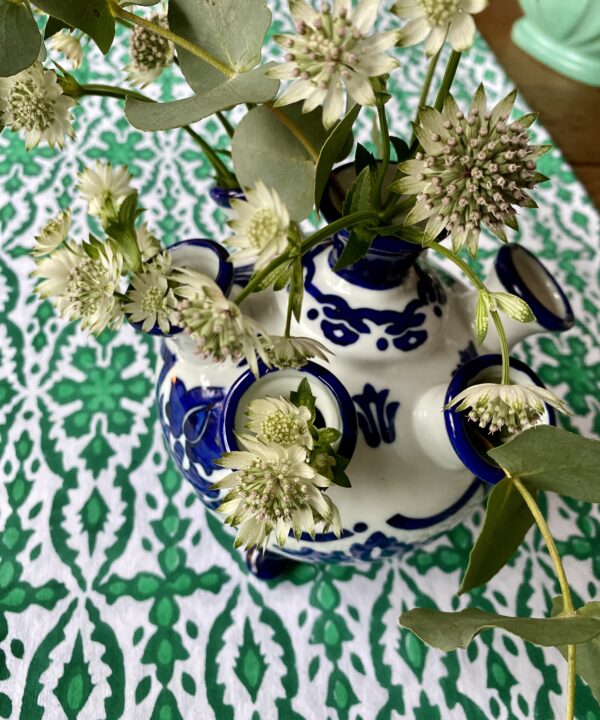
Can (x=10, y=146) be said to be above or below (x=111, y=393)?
above

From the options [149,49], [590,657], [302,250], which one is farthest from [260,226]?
[590,657]

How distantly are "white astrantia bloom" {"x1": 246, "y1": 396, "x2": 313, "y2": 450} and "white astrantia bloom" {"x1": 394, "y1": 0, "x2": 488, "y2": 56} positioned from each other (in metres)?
0.13

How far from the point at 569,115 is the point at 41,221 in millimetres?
612

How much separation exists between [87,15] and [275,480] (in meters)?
0.18

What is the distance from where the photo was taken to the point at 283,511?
0.80 ft

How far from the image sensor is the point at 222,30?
246 millimetres

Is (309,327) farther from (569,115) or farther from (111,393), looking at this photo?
(569,115)

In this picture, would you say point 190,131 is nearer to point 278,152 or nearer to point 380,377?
point 278,152

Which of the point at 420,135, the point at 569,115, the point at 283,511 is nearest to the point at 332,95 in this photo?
the point at 420,135

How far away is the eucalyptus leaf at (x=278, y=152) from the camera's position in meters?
0.27

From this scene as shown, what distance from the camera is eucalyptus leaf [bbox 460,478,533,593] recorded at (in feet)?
0.83

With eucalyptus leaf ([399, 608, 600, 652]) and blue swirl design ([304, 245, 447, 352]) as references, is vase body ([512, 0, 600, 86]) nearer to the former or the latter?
blue swirl design ([304, 245, 447, 352])

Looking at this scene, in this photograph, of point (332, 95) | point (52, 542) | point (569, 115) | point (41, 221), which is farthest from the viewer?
point (569, 115)

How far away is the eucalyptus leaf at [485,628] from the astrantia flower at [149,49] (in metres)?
0.26
